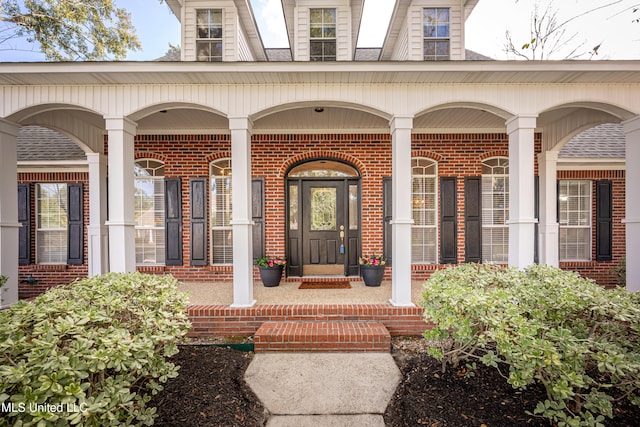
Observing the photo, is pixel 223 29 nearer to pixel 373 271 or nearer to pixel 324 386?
pixel 373 271

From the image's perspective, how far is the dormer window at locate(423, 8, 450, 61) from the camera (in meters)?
5.37

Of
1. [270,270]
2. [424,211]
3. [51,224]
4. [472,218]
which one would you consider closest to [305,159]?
[270,270]

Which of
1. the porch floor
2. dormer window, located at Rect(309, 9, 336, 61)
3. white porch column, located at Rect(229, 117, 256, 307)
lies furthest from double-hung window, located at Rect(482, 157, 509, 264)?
white porch column, located at Rect(229, 117, 256, 307)

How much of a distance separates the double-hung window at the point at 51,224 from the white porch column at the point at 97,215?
149 cm

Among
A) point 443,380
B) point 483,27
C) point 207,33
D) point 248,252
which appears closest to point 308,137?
point 207,33

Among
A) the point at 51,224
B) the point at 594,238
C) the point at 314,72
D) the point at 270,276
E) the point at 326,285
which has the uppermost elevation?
the point at 314,72

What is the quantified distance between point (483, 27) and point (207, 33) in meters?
9.91

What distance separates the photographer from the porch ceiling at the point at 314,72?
3.77 metres

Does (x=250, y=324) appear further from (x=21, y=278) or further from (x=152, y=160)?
(x=21, y=278)

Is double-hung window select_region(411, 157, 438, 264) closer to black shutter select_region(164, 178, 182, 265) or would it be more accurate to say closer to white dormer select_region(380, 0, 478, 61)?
white dormer select_region(380, 0, 478, 61)

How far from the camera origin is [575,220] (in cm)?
652

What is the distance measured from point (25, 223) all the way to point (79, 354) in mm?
6631

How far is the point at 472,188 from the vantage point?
6.14 metres

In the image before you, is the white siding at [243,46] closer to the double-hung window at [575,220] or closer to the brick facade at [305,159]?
the brick facade at [305,159]
